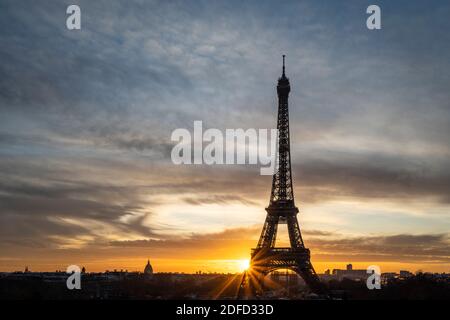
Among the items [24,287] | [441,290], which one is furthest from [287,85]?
[24,287]

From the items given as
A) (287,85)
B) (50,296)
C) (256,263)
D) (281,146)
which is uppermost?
(287,85)
